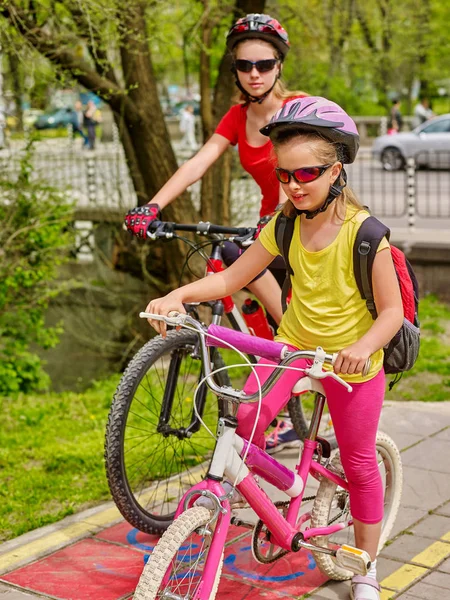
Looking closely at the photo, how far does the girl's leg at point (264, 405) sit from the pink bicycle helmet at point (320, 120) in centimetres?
78

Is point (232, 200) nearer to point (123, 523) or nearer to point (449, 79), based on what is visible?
point (123, 523)

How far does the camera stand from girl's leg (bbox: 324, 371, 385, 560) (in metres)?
3.51

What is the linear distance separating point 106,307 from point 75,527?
23.0 feet

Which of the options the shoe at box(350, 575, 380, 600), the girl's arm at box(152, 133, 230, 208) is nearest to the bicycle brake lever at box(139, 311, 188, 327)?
the shoe at box(350, 575, 380, 600)

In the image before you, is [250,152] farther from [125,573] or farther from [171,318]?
[125,573]

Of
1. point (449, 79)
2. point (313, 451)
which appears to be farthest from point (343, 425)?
point (449, 79)

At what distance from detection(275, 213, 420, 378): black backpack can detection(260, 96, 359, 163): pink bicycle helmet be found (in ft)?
0.98

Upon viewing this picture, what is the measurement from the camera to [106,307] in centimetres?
1150

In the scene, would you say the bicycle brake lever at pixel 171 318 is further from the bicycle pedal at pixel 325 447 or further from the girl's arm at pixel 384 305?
the bicycle pedal at pixel 325 447

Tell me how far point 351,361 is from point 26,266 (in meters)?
5.58

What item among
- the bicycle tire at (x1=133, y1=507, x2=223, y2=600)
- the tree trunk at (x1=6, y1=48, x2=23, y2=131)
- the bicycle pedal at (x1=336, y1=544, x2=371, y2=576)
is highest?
the tree trunk at (x1=6, y1=48, x2=23, y2=131)

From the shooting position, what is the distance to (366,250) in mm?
3305

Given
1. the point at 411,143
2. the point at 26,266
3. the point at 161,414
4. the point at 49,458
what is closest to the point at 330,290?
the point at 161,414

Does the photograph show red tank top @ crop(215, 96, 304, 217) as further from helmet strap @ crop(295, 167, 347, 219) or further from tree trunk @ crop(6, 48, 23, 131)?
tree trunk @ crop(6, 48, 23, 131)
